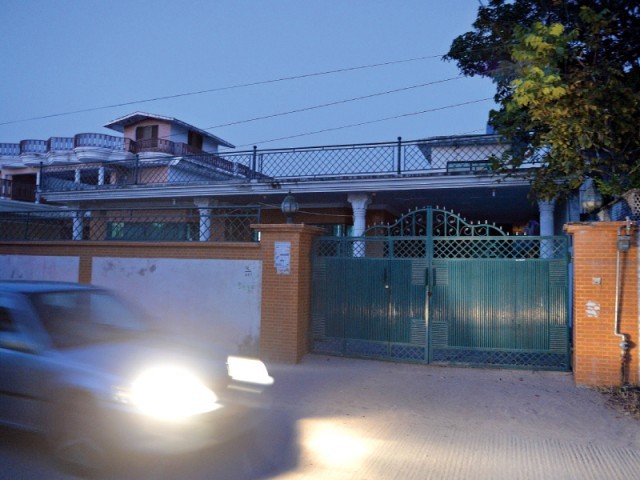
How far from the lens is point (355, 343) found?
8.56m

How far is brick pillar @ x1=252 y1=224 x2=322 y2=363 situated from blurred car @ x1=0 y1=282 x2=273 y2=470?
324cm

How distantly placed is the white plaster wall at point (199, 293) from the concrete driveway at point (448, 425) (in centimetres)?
131

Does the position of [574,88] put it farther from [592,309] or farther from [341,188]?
[341,188]

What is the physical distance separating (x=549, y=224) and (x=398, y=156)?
3989mm

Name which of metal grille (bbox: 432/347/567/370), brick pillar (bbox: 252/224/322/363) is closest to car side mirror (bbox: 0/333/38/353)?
brick pillar (bbox: 252/224/322/363)

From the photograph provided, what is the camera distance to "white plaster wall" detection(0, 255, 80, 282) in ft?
34.3

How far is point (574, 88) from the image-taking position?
750cm

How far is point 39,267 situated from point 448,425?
360 inches

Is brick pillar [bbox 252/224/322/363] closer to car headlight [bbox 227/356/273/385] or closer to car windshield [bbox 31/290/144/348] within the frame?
car windshield [bbox 31/290/144/348]

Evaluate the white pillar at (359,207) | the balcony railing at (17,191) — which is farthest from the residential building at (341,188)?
the balcony railing at (17,191)

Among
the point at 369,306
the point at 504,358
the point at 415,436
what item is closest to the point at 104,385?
the point at 415,436

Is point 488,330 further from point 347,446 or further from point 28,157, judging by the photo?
point 28,157

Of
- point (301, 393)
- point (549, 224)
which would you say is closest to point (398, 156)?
point (549, 224)

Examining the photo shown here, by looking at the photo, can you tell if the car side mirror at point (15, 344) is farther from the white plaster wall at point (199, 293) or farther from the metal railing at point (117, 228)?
the metal railing at point (117, 228)
